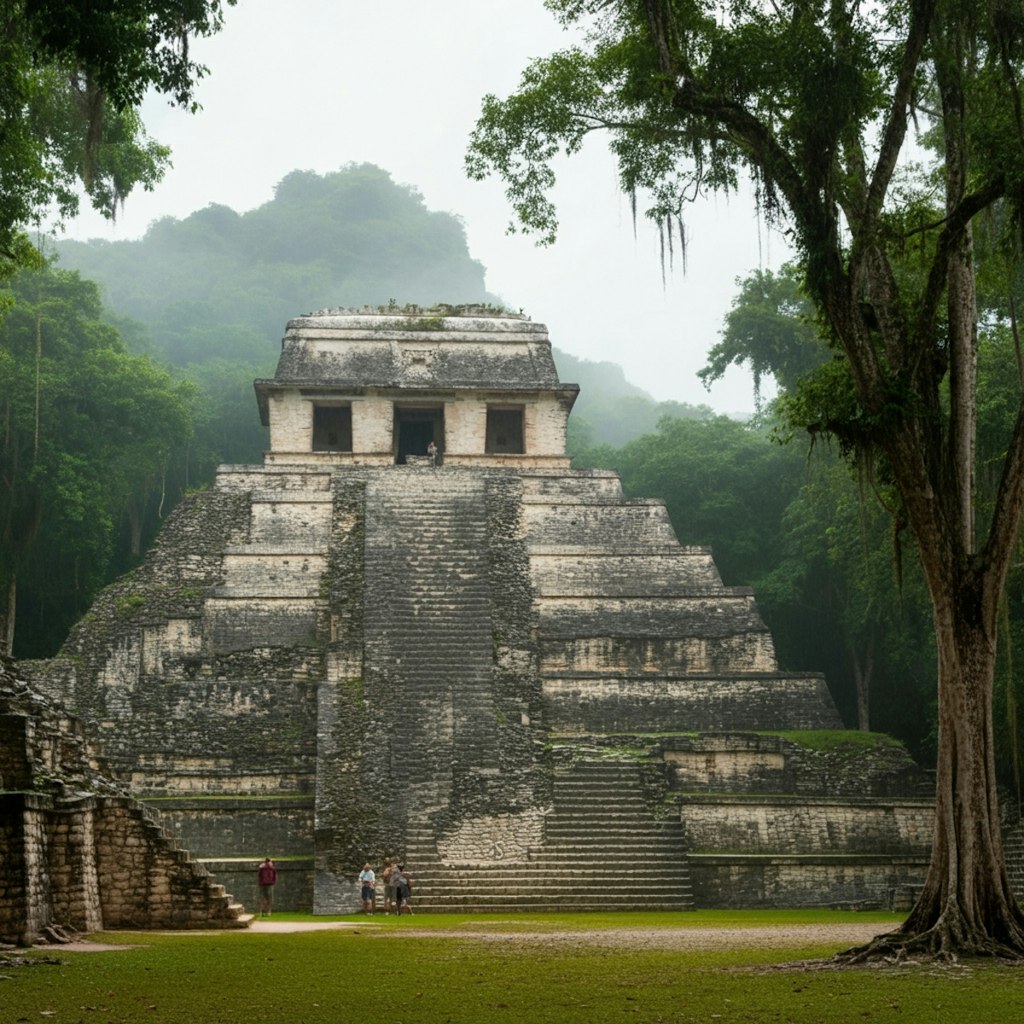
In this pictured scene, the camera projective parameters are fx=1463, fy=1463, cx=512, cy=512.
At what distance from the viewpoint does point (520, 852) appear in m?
14.6

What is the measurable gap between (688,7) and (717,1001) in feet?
20.1

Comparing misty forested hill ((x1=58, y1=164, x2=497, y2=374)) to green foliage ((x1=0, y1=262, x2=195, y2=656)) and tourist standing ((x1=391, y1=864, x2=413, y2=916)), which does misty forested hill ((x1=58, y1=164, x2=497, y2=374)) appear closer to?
green foliage ((x1=0, y1=262, x2=195, y2=656))

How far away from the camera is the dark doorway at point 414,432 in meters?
26.4

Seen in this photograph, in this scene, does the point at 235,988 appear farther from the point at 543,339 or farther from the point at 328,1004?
the point at 543,339

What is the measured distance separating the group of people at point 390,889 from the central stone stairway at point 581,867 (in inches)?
10.3

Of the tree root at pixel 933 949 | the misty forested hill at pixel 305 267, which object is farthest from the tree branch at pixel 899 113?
the misty forested hill at pixel 305 267

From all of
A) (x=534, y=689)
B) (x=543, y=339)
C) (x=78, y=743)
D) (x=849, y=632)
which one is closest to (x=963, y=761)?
(x=78, y=743)

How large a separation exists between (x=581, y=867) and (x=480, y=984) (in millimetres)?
7552

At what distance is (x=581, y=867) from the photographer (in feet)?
47.0

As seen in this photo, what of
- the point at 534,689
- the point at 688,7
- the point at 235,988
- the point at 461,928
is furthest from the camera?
the point at 534,689

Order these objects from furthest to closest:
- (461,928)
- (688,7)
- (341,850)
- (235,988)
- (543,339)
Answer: (543,339) < (341,850) < (461,928) < (688,7) < (235,988)

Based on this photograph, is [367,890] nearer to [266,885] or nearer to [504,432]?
[266,885]

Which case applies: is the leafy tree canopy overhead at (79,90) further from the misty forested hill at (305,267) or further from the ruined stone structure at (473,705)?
the misty forested hill at (305,267)

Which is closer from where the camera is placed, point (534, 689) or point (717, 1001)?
point (717, 1001)
